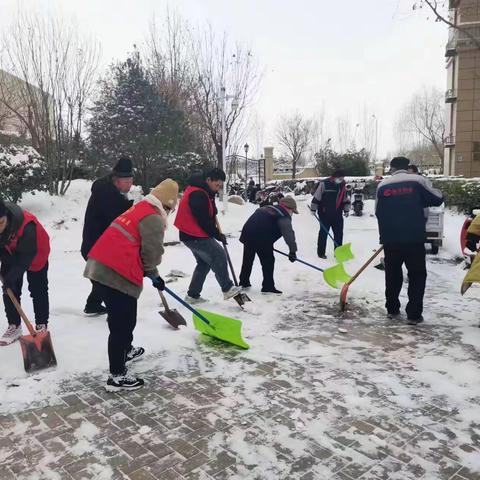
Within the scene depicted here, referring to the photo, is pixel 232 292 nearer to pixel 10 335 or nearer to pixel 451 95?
pixel 10 335

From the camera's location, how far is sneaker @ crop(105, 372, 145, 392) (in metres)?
3.18

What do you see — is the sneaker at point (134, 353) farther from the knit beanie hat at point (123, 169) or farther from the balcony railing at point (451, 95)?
the balcony railing at point (451, 95)

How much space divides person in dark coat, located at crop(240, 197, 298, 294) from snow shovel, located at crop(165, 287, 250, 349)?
180cm

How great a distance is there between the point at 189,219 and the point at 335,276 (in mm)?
2116

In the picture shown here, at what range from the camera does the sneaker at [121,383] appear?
125 inches

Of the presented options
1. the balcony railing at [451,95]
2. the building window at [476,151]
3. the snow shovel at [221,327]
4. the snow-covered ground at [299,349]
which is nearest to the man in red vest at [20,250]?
the snow-covered ground at [299,349]

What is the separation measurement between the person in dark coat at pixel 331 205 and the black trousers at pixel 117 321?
5642 mm

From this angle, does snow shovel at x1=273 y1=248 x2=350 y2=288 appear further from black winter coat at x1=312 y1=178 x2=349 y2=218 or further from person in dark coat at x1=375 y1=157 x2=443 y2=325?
black winter coat at x1=312 y1=178 x2=349 y2=218

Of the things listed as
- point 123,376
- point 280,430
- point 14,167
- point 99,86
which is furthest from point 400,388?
point 99,86

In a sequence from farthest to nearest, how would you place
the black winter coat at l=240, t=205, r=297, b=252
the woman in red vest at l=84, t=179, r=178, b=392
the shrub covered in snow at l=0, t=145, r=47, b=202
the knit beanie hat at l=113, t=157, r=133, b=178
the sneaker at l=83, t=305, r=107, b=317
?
the shrub covered in snow at l=0, t=145, r=47, b=202, the black winter coat at l=240, t=205, r=297, b=252, the sneaker at l=83, t=305, r=107, b=317, the knit beanie hat at l=113, t=157, r=133, b=178, the woman in red vest at l=84, t=179, r=178, b=392

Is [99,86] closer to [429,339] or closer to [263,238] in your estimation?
[263,238]

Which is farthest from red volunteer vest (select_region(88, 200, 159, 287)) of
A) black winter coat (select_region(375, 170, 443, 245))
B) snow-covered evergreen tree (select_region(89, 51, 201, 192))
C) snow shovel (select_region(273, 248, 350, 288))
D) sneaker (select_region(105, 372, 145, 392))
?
snow-covered evergreen tree (select_region(89, 51, 201, 192))

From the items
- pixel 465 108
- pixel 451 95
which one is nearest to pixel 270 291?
pixel 465 108

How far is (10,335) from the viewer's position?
400 cm
